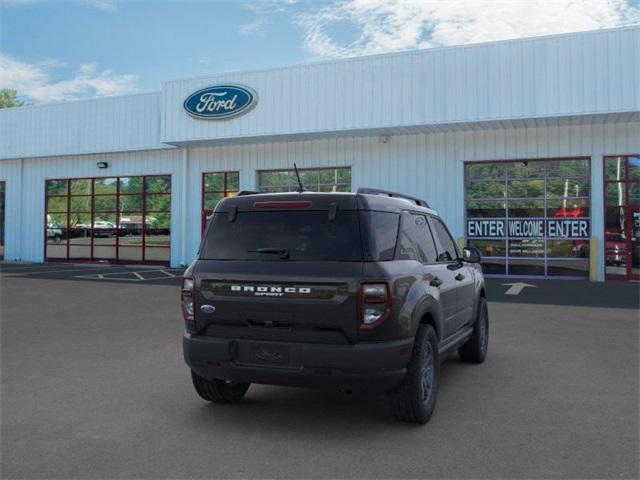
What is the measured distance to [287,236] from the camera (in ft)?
14.9

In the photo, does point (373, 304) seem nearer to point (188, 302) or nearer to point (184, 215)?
point (188, 302)

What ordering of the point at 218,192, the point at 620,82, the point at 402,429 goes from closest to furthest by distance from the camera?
the point at 402,429 < the point at 620,82 < the point at 218,192

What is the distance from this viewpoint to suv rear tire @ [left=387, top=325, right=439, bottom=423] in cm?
446

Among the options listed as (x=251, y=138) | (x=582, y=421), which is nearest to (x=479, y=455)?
(x=582, y=421)

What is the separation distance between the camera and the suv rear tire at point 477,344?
672 centimetres

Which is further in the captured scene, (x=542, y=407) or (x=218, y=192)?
(x=218, y=192)

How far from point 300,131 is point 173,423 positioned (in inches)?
590

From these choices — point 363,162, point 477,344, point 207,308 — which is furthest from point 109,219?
point 207,308

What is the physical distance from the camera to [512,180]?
18141 mm

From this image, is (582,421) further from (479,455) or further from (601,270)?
(601,270)

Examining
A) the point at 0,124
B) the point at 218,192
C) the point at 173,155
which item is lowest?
the point at 218,192

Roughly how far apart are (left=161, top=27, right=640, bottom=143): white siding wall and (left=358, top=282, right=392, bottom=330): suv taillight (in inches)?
532

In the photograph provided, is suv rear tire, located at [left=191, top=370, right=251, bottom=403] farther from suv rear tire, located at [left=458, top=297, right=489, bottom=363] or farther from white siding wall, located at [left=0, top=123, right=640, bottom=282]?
white siding wall, located at [left=0, top=123, right=640, bottom=282]

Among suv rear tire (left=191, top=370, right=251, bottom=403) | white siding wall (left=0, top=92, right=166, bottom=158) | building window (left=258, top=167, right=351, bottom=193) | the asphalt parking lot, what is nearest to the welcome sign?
building window (left=258, top=167, right=351, bottom=193)
